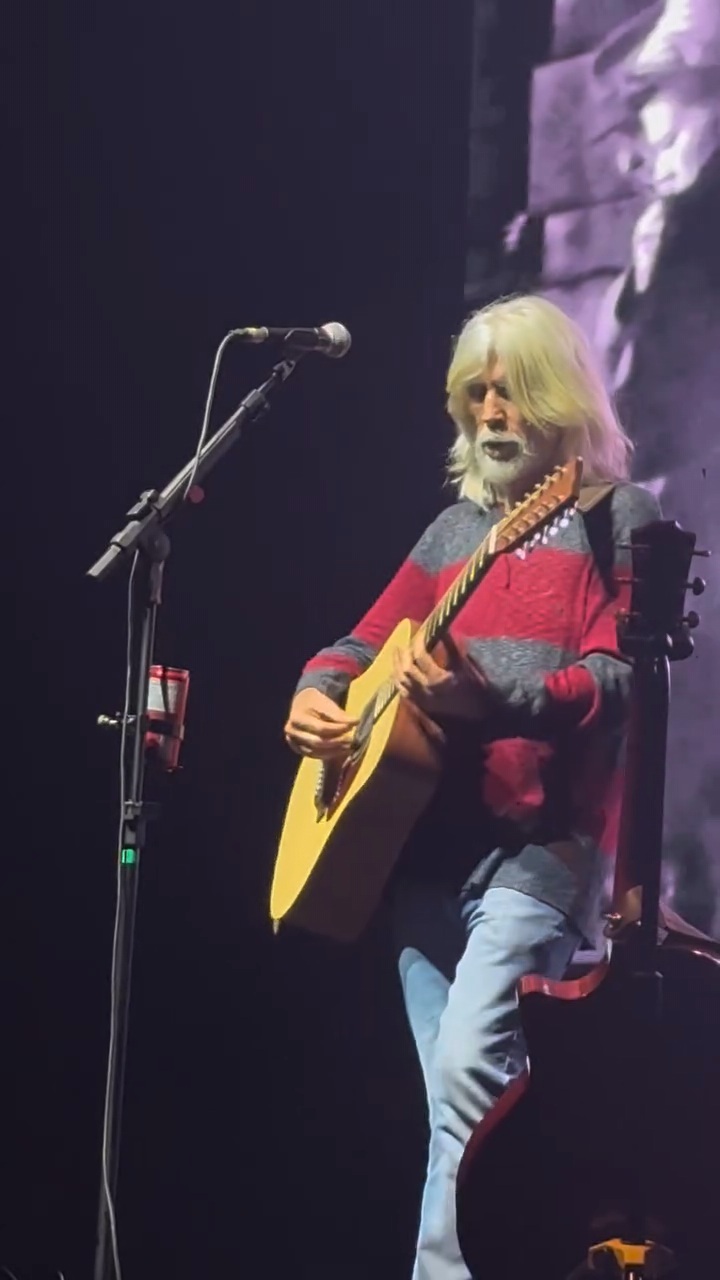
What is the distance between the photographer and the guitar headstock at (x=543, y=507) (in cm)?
199

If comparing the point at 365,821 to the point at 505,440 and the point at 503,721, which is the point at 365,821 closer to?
the point at 503,721

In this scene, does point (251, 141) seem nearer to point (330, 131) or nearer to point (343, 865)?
point (330, 131)

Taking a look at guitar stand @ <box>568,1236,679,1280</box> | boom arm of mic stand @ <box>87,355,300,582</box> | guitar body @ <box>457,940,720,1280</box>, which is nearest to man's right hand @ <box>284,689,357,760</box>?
boom arm of mic stand @ <box>87,355,300,582</box>

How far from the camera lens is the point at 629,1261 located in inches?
68.7

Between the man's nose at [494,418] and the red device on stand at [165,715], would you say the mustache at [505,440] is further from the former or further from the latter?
the red device on stand at [165,715]

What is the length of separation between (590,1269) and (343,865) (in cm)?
67

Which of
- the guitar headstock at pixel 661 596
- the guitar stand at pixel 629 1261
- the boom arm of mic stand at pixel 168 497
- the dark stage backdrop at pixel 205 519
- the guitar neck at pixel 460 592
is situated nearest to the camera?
the guitar stand at pixel 629 1261

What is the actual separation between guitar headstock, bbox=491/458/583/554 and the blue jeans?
482 mm

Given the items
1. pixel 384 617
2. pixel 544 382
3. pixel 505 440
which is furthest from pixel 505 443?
pixel 384 617

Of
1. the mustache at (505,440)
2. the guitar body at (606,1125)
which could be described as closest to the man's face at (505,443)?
the mustache at (505,440)

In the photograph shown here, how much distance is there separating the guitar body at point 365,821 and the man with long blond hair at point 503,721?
0.14 feet

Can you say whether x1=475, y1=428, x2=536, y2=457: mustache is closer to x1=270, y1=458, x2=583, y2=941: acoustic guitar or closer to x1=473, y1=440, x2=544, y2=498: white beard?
x1=473, y1=440, x2=544, y2=498: white beard

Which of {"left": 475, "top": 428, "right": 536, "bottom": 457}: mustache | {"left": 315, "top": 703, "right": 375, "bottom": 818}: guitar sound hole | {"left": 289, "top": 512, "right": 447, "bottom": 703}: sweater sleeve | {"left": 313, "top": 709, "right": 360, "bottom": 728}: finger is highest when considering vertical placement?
{"left": 475, "top": 428, "right": 536, "bottom": 457}: mustache

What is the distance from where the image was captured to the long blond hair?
2.31 metres
